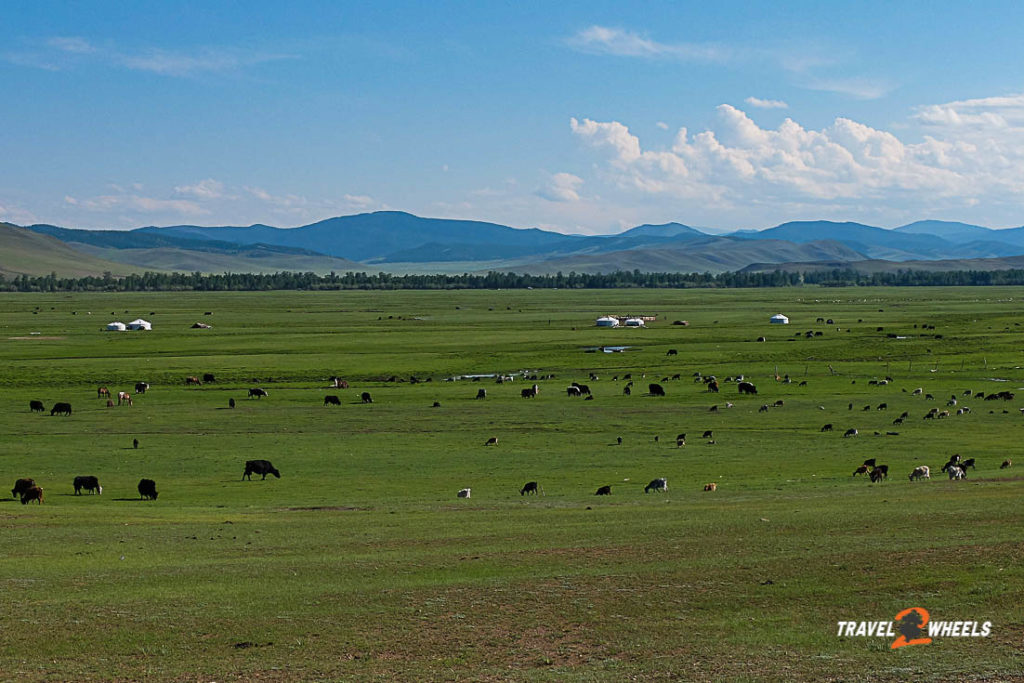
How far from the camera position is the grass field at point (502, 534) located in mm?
13781

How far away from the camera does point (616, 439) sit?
44.1m

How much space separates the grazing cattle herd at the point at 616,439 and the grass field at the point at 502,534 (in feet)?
2.09

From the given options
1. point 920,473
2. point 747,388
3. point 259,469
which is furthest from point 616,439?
point 747,388

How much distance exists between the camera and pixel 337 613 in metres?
15.7

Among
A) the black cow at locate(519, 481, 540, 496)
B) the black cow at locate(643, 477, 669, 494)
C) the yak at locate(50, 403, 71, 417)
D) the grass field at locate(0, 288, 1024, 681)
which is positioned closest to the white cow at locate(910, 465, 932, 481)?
the grass field at locate(0, 288, 1024, 681)

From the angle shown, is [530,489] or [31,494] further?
[530,489]

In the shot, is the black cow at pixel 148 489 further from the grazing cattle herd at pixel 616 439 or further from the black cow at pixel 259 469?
the black cow at pixel 259 469

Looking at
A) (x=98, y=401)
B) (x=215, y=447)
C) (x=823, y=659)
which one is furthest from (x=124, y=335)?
(x=823, y=659)

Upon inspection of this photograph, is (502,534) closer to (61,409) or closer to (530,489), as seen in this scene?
(530,489)

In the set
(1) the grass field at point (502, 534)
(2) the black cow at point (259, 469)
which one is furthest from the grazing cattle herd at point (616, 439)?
(1) the grass field at point (502, 534)

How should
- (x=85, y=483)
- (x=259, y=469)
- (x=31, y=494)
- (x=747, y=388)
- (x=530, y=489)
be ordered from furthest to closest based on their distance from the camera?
(x=747, y=388) → (x=259, y=469) → (x=530, y=489) → (x=85, y=483) → (x=31, y=494)

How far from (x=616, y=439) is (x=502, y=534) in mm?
22361

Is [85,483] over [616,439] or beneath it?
over

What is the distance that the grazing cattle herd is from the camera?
30.4 metres
